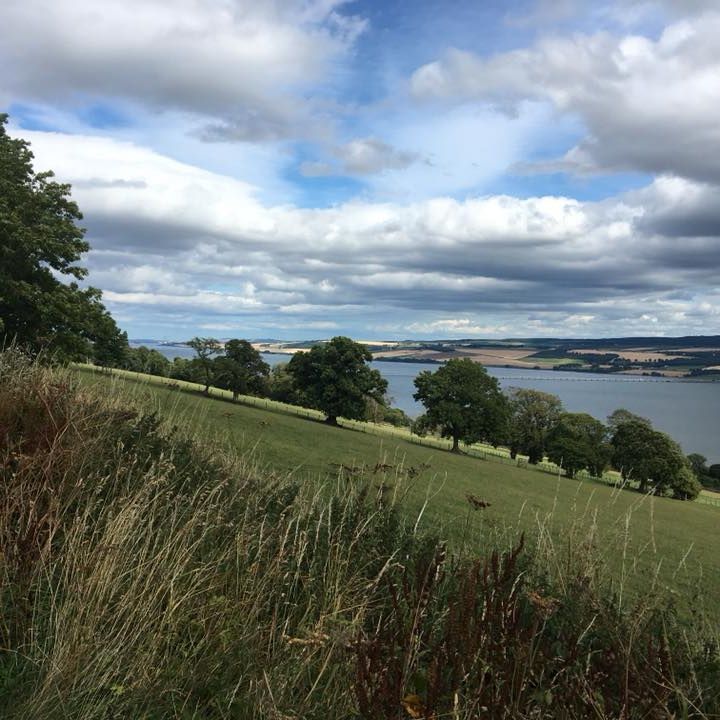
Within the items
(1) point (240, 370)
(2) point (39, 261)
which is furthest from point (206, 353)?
(2) point (39, 261)

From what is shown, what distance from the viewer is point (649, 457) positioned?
69250mm

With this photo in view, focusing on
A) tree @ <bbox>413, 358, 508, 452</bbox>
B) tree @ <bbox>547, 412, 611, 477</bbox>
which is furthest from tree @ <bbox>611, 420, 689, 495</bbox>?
tree @ <bbox>413, 358, 508, 452</bbox>

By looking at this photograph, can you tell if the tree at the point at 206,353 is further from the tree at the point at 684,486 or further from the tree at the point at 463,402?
the tree at the point at 684,486

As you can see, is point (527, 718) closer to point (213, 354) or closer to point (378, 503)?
point (378, 503)

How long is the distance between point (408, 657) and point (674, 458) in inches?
3024

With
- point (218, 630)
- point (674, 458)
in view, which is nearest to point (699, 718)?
point (218, 630)

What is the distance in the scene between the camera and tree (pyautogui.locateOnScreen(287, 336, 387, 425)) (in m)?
62.3

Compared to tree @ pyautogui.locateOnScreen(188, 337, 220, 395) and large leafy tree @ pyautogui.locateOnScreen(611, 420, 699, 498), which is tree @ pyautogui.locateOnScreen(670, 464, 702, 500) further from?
tree @ pyautogui.locateOnScreen(188, 337, 220, 395)

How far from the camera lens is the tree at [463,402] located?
64.1 metres

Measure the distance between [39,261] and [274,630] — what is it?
30707mm

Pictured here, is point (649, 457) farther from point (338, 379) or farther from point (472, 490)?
point (472, 490)

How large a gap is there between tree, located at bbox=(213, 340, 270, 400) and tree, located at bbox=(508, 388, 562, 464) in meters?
37.3

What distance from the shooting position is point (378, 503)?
6.31 meters

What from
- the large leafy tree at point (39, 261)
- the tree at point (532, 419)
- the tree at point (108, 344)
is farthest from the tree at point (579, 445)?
the large leafy tree at point (39, 261)
